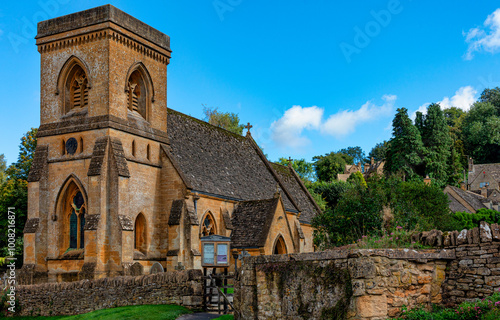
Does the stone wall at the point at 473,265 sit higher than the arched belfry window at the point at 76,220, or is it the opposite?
the arched belfry window at the point at 76,220

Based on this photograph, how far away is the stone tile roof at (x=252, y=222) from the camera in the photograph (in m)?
32.3

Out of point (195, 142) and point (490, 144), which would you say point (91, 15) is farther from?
point (490, 144)

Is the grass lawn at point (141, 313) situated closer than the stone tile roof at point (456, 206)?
Yes

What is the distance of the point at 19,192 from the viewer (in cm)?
4294

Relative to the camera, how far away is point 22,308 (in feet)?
83.5

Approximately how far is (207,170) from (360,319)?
24.7 metres

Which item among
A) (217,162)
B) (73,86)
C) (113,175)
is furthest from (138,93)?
(217,162)

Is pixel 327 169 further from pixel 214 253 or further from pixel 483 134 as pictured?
pixel 214 253

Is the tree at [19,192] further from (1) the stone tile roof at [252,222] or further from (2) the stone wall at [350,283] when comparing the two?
(2) the stone wall at [350,283]

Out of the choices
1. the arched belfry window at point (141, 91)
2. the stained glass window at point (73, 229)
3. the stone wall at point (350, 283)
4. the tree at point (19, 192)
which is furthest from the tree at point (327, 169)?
the stone wall at point (350, 283)

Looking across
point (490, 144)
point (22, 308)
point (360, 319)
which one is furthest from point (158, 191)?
point (490, 144)

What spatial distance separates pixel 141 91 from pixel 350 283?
22.8 m

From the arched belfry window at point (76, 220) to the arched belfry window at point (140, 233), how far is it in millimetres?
2801

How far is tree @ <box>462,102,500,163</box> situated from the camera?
104m
